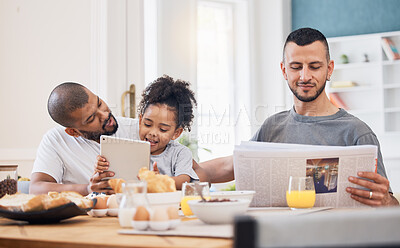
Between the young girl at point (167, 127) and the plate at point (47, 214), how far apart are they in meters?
0.72

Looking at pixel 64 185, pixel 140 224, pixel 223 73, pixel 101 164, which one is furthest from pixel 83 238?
pixel 223 73

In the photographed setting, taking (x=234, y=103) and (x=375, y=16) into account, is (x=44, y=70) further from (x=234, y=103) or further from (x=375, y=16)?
(x=375, y=16)

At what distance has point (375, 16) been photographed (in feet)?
16.5

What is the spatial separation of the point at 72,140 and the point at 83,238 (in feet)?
4.45

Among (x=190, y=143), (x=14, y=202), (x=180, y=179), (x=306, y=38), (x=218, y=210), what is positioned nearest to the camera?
(x=218, y=210)

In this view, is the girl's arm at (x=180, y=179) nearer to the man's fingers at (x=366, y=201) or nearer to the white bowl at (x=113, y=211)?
the white bowl at (x=113, y=211)

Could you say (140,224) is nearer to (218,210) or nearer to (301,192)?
(218,210)

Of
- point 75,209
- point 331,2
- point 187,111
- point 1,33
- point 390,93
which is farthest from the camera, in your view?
point 331,2

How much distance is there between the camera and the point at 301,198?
5.00 feet

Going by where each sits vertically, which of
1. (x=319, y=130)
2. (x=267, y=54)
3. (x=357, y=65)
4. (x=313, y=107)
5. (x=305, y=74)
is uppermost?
(x=267, y=54)

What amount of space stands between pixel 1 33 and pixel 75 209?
8.85 ft

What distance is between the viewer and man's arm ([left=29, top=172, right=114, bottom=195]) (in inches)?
72.9

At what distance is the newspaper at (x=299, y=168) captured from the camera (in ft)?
5.24

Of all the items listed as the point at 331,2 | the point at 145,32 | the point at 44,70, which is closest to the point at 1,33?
the point at 44,70
